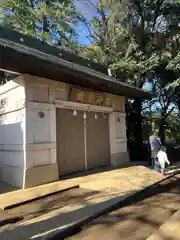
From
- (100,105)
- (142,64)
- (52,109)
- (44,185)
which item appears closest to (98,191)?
(44,185)

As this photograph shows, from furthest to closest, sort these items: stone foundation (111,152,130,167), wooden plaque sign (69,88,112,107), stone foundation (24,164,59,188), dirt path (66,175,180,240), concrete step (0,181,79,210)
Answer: stone foundation (111,152,130,167) < wooden plaque sign (69,88,112,107) < stone foundation (24,164,59,188) < concrete step (0,181,79,210) < dirt path (66,175,180,240)

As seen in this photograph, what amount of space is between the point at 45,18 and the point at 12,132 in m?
12.4

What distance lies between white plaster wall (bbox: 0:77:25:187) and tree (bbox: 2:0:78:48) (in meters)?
9.16

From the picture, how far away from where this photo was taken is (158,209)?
244 inches

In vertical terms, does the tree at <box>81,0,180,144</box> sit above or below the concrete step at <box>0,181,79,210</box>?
above

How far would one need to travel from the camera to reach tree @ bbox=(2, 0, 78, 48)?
1850 cm

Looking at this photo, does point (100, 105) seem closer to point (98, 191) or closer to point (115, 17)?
point (98, 191)

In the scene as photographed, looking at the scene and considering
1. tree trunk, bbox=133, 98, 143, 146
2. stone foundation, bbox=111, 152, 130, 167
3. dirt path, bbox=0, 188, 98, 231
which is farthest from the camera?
tree trunk, bbox=133, 98, 143, 146

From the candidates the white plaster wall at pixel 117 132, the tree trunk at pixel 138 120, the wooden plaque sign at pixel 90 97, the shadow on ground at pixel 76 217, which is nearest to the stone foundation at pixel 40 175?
the shadow on ground at pixel 76 217

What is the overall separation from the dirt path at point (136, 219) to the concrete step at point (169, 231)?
0.57 feet

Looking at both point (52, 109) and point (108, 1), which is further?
point (108, 1)

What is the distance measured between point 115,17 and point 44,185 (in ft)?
37.0

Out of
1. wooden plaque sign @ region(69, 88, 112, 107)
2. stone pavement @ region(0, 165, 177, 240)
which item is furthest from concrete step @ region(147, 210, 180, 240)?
wooden plaque sign @ region(69, 88, 112, 107)

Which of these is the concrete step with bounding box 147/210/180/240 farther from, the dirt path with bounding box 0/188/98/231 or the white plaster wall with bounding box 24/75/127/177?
the white plaster wall with bounding box 24/75/127/177
